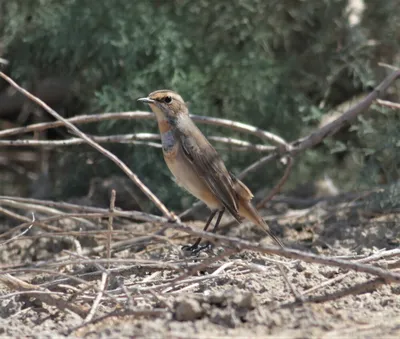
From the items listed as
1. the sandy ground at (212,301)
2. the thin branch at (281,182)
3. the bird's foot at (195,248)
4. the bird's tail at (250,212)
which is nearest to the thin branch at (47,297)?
the sandy ground at (212,301)

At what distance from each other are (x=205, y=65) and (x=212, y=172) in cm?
216

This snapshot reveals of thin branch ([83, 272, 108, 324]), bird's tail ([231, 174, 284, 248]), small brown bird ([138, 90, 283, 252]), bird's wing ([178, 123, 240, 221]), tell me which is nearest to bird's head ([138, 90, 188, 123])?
small brown bird ([138, 90, 283, 252])

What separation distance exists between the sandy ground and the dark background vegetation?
65.6 inches

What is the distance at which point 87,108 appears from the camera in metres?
8.58

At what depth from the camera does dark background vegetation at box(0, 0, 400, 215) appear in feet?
25.0

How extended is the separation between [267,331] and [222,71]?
4.55 metres

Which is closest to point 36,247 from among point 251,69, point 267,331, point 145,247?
point 145,247

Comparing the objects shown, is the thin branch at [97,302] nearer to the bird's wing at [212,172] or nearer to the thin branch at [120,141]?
the bird's wing at [212,172]

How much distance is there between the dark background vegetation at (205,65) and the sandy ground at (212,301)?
1667mm

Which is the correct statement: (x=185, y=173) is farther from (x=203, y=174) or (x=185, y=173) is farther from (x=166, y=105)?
(x=166, y=105)

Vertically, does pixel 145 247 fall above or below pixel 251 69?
below

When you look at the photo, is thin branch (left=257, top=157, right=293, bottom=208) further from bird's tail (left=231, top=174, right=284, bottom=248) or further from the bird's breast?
the bird's breast

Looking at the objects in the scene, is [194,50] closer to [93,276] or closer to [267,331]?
[93,276]

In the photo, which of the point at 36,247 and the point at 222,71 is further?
the point at 222,71
